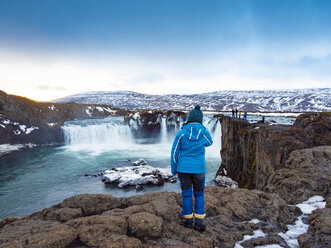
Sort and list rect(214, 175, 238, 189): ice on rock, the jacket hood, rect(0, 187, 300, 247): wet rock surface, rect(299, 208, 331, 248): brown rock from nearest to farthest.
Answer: rect(0, 187, 300, 247): wet rock surface < rect(299, 208, 331, 248): brown rock < the jacket hood < rect(214, 175, 238, 189): ice on rock

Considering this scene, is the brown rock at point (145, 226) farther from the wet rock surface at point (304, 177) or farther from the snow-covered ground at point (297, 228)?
the wet rock surface at point (304, 177)

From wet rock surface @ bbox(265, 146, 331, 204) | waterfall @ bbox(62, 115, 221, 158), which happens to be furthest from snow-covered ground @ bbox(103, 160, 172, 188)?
waterfall @ bbox(62, 115, 221, 158)

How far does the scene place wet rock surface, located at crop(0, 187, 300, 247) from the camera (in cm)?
346

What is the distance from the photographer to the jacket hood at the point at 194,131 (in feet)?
14.2

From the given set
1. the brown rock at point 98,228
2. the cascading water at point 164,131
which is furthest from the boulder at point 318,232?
the cascading water at point 164,131

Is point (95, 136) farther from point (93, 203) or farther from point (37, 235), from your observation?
point (37, 235)

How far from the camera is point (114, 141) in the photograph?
174 ft

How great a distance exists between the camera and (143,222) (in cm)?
398

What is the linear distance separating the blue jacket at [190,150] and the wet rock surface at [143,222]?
1.15m

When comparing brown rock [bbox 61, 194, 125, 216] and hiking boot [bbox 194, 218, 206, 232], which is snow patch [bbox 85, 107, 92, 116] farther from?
hiking boot [bbox 194, 218, 206, 232]

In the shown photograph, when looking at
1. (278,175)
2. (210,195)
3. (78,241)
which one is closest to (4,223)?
(78,241)

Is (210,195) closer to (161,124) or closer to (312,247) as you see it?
(312,247)

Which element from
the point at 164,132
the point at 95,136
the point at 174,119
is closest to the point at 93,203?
the point at 95,136

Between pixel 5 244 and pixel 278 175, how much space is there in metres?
→ 8.11
